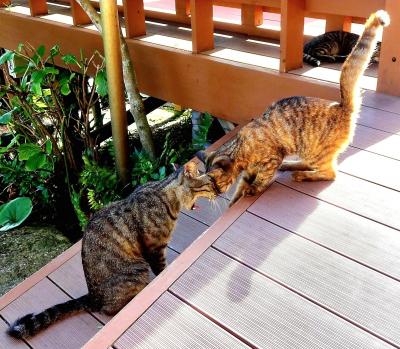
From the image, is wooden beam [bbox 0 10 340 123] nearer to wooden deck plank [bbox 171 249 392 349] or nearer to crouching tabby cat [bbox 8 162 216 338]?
crouching tabby cat [bbox 8 162 216 338]

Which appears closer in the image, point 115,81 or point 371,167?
point 371,167

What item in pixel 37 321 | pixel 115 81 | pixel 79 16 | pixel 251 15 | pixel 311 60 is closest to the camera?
pixel 37 321

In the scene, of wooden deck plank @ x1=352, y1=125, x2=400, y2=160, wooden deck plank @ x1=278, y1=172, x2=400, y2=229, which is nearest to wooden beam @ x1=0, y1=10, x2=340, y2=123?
wooden deck plank @ x1=352, y1=125, x2=400, y2=160

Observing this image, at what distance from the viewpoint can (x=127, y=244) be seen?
2.36 metres

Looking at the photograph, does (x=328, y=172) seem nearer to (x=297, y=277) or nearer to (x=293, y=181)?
(x=293, y=181)

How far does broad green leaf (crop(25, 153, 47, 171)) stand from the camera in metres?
3.96

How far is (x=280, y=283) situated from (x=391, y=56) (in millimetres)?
1815

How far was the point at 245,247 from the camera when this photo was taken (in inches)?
74.8

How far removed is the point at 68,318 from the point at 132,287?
1.07 ft

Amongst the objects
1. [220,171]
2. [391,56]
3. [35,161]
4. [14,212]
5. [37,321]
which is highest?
[391,56]

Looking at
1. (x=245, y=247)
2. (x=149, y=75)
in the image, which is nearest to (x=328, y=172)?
(x=245, y=247)

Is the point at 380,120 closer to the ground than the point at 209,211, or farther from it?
farther from it

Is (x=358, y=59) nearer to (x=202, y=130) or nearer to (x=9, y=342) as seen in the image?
(x=202, y=130)

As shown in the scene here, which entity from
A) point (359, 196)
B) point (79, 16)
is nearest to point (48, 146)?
point (79, 16)
